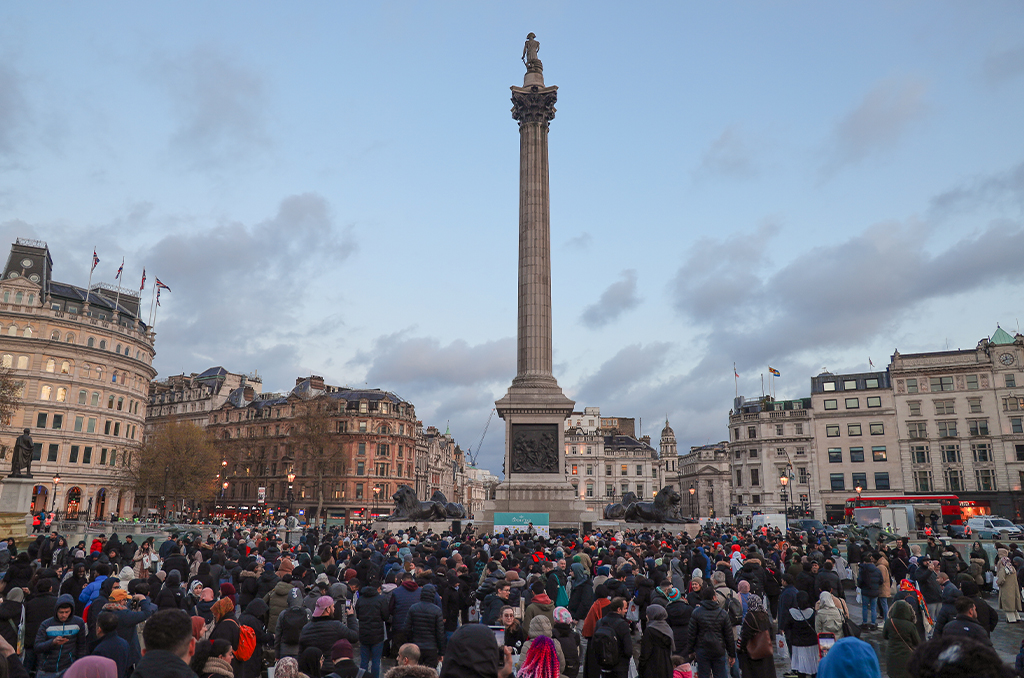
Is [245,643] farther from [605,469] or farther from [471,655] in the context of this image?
[605,469]

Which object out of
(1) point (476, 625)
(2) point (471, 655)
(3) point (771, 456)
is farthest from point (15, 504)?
(3) point (771, 456)

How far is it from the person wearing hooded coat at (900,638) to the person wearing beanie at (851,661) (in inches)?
216

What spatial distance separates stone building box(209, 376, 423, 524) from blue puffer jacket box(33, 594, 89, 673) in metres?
82.2

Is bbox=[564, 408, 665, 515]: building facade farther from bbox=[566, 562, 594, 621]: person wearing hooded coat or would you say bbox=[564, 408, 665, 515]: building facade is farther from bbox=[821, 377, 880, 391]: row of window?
bbox=[566, 562, 594, 621]: person wearing hooded coat

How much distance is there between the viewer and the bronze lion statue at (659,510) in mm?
40312

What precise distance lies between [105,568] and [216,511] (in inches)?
3960

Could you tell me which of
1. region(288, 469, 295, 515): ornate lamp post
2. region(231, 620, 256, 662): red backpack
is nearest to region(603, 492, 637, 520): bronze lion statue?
region(288, 469, 295, 515): ornate lamp post

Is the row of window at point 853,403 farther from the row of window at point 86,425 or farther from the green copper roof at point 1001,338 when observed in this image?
the row of window at point 86,425

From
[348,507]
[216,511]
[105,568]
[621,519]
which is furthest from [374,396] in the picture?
[105,568]

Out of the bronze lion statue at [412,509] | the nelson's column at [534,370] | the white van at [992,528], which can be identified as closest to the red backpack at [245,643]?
the nelson's column at [534,370]

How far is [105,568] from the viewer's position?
1403 centimetres

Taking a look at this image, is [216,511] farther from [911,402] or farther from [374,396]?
[911,402]

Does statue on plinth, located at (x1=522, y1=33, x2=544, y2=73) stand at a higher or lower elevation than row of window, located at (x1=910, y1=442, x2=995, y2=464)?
higher

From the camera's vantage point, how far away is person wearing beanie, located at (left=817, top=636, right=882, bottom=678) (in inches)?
176
